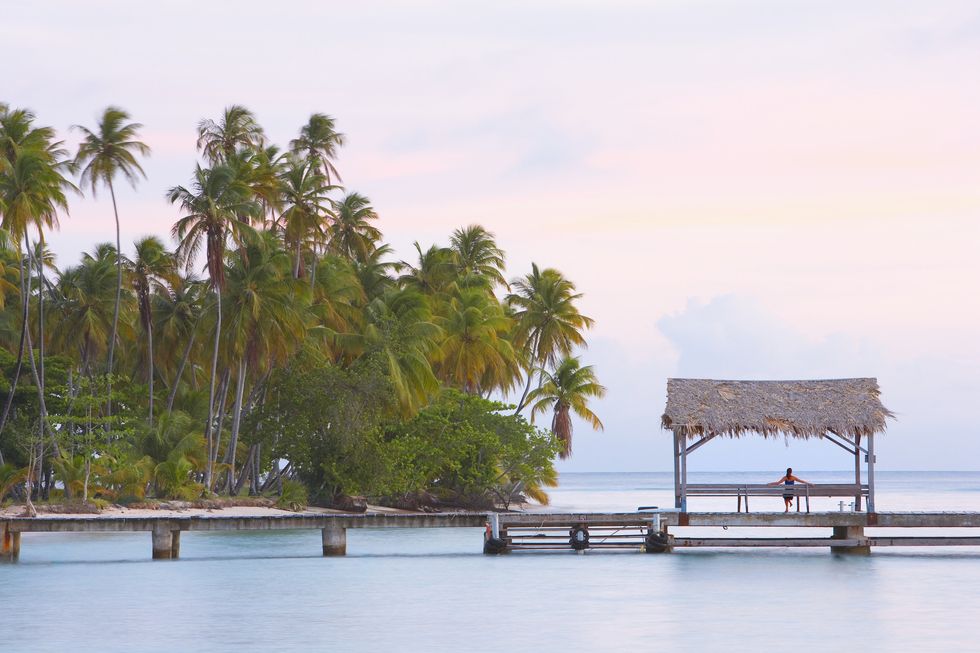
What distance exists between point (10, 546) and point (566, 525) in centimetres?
1305

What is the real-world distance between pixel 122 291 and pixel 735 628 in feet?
108

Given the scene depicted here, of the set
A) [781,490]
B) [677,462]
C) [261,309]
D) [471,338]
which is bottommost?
[781,490]

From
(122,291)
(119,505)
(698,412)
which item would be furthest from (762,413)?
(122,291)

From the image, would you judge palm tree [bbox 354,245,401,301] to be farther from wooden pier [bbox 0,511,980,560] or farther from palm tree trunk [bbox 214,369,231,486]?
wooden pier [bbox 0,511,980,560]

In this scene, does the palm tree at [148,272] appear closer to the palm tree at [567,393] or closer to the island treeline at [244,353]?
the island treeline at [244,353]

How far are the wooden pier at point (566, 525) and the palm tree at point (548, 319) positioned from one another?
27.8 meters

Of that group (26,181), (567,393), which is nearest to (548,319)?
(567,393)

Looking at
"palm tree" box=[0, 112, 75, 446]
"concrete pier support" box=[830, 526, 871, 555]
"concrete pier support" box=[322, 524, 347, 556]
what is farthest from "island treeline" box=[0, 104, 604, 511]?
"concrete pier support" box=[830, 526, 871, 555]

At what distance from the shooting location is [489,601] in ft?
84.8

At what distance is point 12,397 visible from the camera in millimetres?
43531

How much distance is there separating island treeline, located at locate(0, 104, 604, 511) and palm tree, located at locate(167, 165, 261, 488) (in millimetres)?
75

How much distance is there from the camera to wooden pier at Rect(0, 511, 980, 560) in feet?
98.1

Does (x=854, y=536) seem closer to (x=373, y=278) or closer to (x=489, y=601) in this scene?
(x=489, y=601)

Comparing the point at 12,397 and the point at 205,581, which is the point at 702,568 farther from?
the point at 12,397
